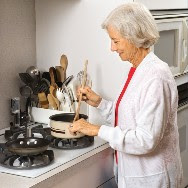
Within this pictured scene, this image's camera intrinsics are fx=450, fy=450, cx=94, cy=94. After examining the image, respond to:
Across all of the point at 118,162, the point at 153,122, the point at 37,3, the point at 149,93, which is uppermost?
the point at 37,3

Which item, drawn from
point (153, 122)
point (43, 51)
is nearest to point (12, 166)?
point (153, 122)

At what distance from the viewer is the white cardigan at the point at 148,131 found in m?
1.67

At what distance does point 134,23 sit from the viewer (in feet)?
5.61

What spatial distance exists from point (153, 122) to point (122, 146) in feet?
0.50

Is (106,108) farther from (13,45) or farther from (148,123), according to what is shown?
(13,45)

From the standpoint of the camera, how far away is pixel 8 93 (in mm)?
2379

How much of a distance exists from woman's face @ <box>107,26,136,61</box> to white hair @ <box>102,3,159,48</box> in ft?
0.07

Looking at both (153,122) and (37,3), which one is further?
(37,3)

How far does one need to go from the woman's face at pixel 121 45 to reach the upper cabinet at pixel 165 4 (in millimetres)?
488

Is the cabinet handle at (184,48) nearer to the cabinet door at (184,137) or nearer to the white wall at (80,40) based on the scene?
the cabinet door at (184,137)

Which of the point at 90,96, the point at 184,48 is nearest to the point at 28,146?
the point at 90,96

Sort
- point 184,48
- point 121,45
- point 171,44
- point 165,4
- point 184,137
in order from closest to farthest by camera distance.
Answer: point 121,45
point 165,4
point 171,44
point 184,48
point 184,137

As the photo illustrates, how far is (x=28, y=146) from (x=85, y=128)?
0.25m

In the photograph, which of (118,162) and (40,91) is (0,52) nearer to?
(40,91)
